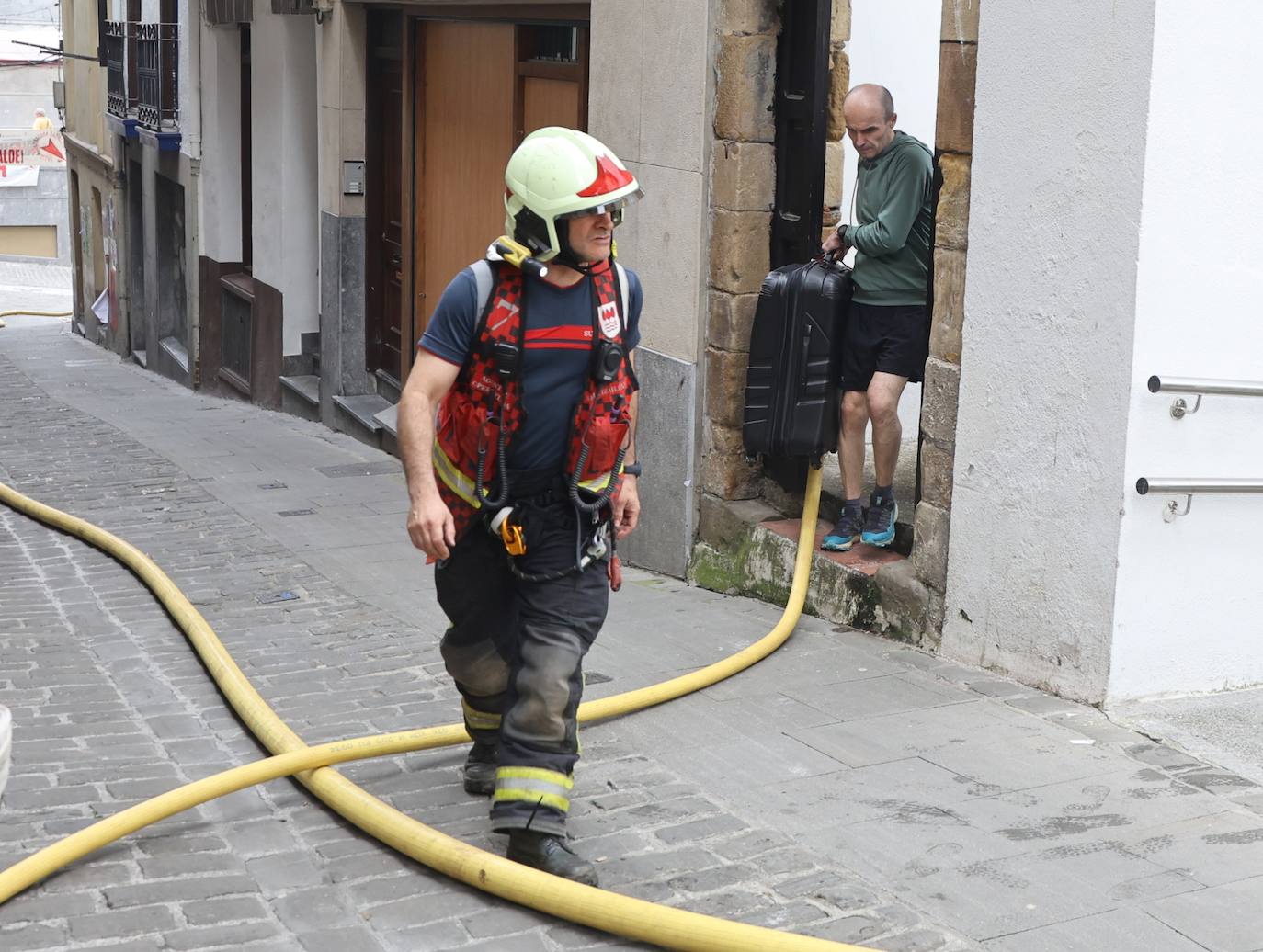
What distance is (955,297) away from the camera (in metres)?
6.22

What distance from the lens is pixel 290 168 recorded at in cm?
1487

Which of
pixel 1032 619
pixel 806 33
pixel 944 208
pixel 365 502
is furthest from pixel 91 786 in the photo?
pixel 365 502

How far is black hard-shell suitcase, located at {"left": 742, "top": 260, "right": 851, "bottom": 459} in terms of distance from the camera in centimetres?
711

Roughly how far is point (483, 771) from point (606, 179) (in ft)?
5.73

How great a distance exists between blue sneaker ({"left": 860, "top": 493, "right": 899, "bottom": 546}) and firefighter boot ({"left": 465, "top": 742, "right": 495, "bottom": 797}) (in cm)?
253

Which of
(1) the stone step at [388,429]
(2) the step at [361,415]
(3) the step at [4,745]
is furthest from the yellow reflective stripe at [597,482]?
(2) the step at [361,415]

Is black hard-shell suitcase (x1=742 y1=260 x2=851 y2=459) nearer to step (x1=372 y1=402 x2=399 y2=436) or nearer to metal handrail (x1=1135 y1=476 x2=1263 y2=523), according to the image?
metal handrail (x1=1135 y1=476 x2=1263 y2=523)

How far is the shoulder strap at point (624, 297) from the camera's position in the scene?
4.59 m

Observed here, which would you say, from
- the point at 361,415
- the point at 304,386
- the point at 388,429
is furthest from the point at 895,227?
the point at 304,386

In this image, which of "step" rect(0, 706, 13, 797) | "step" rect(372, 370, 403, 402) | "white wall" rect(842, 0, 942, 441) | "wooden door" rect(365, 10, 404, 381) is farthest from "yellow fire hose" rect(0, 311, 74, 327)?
"step" rect(0, 706, 13, 797)

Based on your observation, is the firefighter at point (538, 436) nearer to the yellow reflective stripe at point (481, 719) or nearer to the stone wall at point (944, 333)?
the yellow reflective stripe at point (481, 719)

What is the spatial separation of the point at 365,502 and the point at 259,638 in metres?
3.49

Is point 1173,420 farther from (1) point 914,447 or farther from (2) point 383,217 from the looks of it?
(2) point 383,217

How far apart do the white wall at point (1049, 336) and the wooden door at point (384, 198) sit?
785 cm
